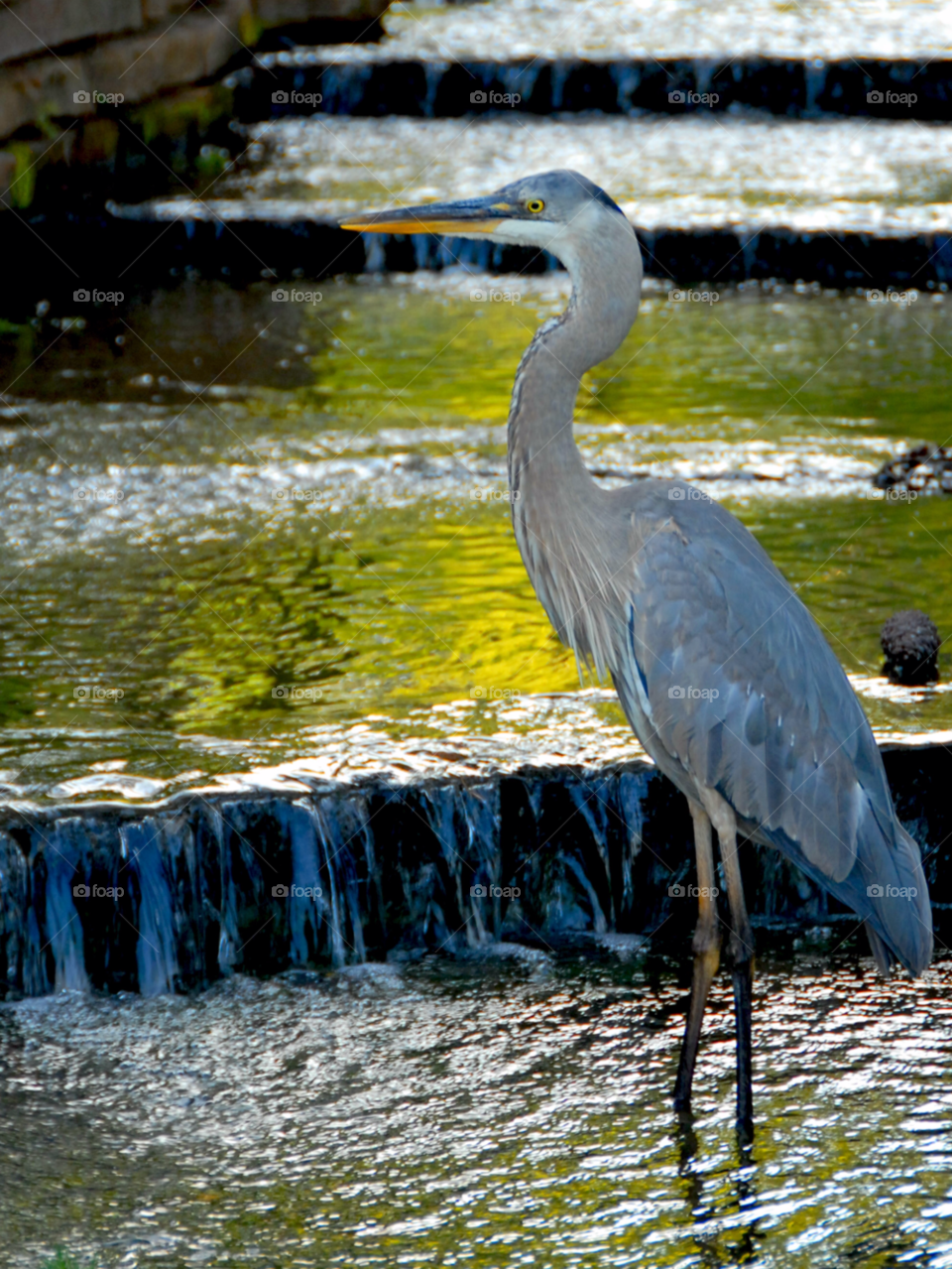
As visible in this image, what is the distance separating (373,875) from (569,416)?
135 centimetres

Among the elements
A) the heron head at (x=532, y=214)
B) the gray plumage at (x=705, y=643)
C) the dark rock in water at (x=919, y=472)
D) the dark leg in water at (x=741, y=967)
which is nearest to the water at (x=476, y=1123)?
the dark leg in water at (x=741, y=967)

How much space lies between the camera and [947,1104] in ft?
12.3

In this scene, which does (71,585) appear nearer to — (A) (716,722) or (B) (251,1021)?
(B) (251,1021)

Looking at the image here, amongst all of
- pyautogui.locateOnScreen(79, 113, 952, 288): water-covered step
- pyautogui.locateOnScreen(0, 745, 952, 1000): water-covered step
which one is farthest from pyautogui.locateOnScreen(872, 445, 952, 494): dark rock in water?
pyautogui.locateOnScreen(79, 113, 952, 288): water-covered step

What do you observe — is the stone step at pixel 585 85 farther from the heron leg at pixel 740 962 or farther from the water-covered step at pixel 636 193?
the heron leg at pixel 740 962

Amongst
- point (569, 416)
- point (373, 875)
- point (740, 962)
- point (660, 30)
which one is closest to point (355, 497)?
point (373, 875)

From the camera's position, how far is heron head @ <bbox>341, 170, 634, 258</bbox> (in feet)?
12.4

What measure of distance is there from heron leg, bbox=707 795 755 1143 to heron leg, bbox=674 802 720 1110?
0.22 feet

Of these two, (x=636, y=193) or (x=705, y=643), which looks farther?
(x=636, y=193)

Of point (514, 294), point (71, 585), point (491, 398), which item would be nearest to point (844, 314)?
point (514, 294)

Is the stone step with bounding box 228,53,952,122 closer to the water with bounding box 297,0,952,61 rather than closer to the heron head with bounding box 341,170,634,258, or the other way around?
the water with bounding box 297,0,952,61

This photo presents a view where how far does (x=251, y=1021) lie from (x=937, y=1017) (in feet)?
5.18

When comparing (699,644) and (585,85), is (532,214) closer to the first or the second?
(699,644)

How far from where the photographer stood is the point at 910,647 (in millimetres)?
4945
